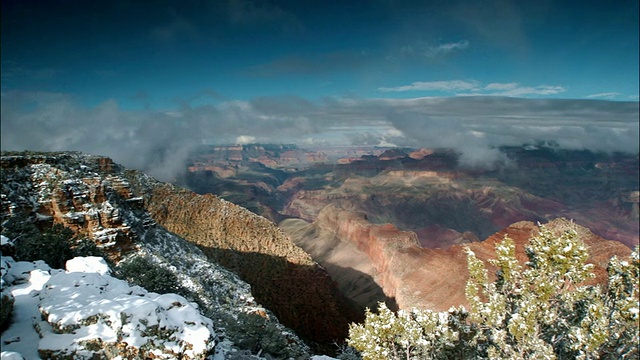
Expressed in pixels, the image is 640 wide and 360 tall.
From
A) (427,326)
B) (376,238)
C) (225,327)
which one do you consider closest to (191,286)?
(225,327)

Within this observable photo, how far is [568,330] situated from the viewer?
10711 millimetres

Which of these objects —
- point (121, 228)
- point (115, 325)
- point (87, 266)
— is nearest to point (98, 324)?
point (115, 325)

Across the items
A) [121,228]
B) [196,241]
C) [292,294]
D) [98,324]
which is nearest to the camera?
[98,324]

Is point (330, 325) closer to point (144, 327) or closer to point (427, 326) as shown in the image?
point (427, 326)

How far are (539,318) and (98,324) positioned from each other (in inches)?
561

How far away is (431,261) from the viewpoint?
261 feet

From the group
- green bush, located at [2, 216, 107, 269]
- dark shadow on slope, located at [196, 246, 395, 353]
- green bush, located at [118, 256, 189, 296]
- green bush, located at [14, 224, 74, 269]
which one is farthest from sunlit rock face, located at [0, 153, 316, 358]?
dark shadow on slope, located at [196, 246, 395, 353]

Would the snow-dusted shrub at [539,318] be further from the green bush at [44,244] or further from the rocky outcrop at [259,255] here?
the rocky outcrop at [259,255]

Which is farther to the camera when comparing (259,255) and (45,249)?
(259,255)

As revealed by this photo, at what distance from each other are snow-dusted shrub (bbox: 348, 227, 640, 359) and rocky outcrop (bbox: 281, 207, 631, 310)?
30960mm

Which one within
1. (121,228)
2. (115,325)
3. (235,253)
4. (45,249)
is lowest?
(235,253)

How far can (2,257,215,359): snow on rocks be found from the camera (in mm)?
9078

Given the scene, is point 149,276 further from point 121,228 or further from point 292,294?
point 292,294

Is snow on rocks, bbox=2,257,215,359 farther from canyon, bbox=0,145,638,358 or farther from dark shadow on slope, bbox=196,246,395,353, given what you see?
dark shadow on slope, bbox=196,246,395,353
